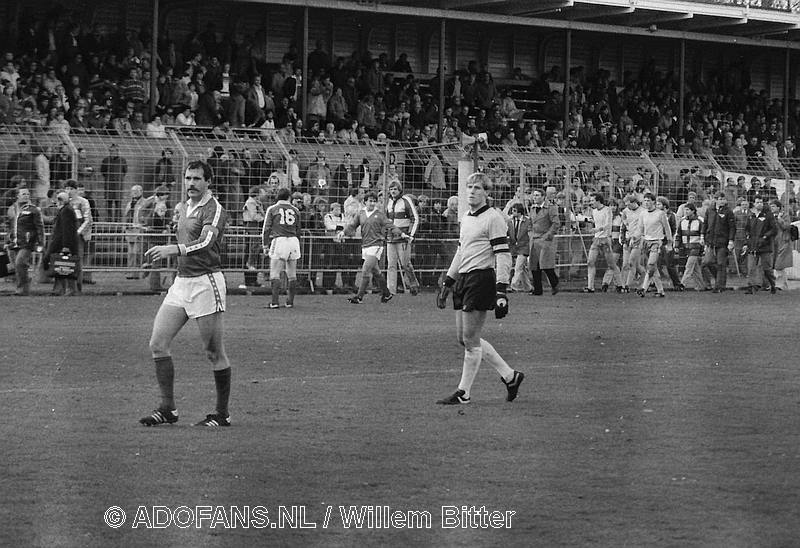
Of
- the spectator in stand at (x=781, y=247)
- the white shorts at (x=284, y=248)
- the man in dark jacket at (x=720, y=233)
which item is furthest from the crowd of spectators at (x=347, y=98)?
the spectator in stand at (x=781, y=247)

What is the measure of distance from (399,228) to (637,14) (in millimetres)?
17976

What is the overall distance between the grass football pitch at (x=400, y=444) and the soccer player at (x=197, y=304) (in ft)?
0.76

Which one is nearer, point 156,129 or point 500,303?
point 500,303

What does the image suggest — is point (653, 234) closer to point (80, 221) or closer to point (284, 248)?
point (284, 248)

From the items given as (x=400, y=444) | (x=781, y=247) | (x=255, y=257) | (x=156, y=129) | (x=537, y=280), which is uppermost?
(x=156, y=129)

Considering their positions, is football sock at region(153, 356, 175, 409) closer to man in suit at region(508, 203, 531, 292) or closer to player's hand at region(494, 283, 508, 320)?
player's hand at region(494, 283, 508, 320)

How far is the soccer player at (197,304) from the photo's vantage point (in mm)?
10289

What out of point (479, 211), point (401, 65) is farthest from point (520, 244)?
point (479, 211)

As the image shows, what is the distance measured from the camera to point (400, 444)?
962 cm

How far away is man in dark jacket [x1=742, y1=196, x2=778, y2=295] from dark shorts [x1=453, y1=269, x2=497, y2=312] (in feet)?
56.3

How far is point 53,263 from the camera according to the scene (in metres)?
23.5

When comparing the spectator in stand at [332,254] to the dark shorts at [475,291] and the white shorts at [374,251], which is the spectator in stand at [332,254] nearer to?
the white shorts at [374,251]

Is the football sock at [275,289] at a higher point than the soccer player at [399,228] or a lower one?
lower

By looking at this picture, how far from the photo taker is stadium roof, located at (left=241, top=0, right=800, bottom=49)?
3672 cm
